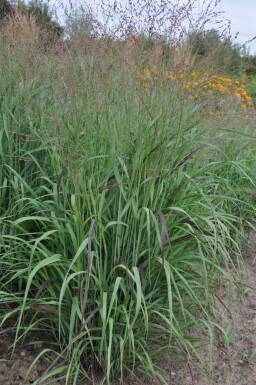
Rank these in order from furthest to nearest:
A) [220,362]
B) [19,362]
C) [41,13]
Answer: [41,13]
[220,362]
[19,362]

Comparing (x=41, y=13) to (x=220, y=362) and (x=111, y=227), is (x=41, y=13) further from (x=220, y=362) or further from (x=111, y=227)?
(x=220, y=362)

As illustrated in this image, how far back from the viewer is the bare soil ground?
2.46 m

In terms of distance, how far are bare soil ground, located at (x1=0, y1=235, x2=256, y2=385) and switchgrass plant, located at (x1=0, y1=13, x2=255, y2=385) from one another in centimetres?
8

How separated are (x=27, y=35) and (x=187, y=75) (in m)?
1.21

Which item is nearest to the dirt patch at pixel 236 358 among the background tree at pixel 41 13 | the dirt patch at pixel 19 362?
the dirt patch at pixel 19 362

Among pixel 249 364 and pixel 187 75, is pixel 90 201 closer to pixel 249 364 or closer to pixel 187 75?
pixel 187 75

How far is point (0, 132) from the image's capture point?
2920mm

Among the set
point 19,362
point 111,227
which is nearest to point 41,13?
point 111,227

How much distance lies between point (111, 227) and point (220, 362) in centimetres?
109

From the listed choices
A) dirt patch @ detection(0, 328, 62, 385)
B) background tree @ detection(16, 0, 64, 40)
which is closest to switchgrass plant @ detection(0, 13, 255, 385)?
dirt patch @ detection(0, 328, 62, 385)

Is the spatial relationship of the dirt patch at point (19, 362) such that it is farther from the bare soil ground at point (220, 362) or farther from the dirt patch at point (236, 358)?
the dirt patch at point (236, 358)

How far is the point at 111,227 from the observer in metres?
2.54

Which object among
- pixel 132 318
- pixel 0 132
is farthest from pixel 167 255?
pixel 0 132

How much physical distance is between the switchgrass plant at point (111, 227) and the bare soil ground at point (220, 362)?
0.08 metres
